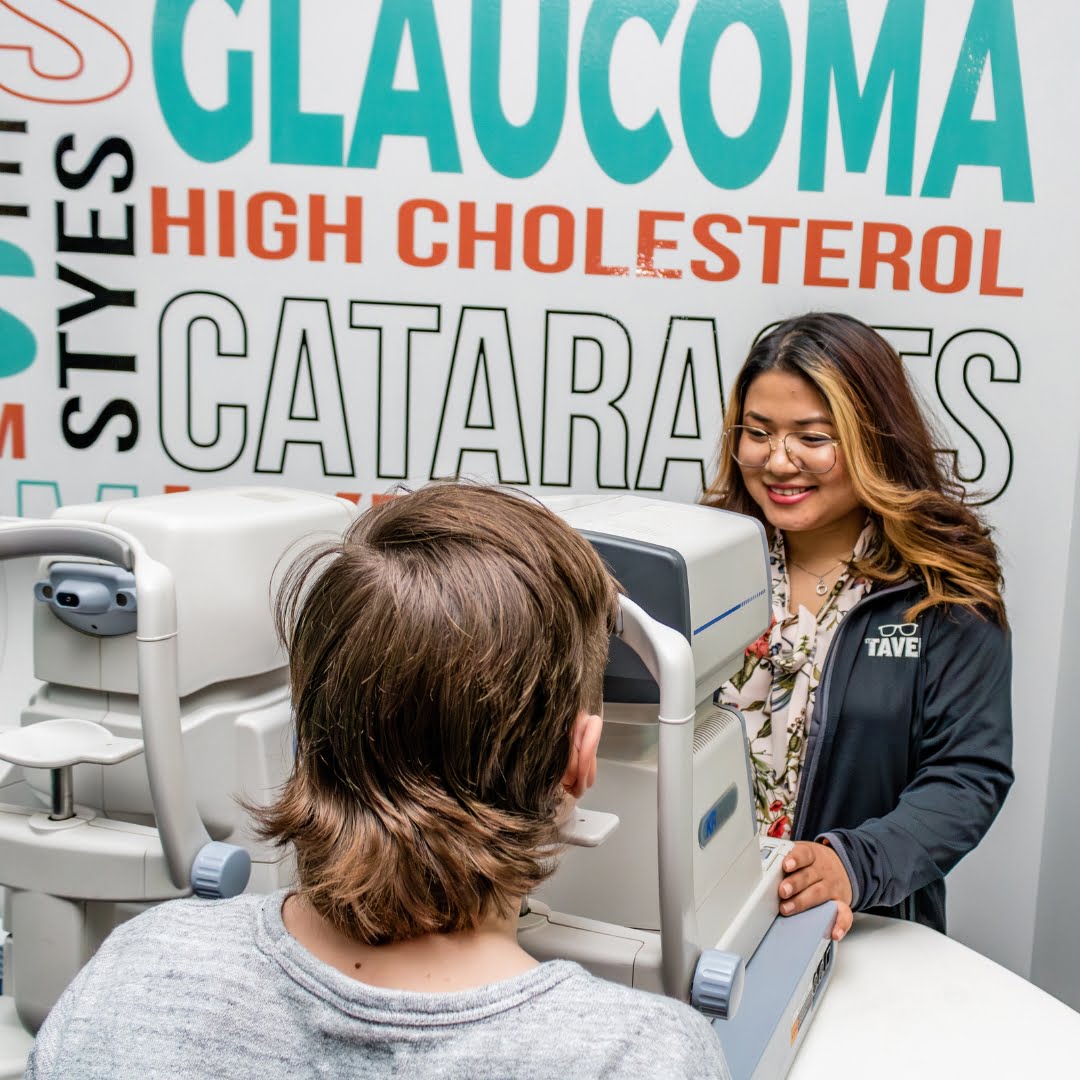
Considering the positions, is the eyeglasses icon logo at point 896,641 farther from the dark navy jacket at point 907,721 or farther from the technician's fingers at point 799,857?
the technician's fingers at point 799,857

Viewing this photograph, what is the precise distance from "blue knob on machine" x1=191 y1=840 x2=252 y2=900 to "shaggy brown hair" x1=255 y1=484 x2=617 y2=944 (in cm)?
35

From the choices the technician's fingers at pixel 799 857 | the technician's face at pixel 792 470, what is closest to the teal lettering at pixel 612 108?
the technician's face at pixel 792 470

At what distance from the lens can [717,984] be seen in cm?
94

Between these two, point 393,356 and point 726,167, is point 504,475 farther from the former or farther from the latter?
point 726,167

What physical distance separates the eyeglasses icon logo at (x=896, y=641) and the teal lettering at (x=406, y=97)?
47.9 inches

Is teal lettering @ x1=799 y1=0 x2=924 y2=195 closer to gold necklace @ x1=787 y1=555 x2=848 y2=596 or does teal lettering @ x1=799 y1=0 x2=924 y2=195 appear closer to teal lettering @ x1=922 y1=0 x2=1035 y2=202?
teal lettering @ x1=922 y1=0 x2=1035 y2=202

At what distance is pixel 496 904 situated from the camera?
76 centimetres

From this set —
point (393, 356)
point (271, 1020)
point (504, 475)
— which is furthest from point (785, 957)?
point (393, 356)

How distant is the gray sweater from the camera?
25.8 inches

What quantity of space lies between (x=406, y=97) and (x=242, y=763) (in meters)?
1.47

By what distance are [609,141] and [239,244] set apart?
2.54ft

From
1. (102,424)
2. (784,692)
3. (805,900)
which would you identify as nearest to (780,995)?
(805,900)

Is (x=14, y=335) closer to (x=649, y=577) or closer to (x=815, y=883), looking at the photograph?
(x=649, y=577)

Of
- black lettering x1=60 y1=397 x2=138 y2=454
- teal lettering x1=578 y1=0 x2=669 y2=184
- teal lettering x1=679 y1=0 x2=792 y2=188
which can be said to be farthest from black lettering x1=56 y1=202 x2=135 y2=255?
teal lettering x1=679 y1=0 x2=792 y2=188
